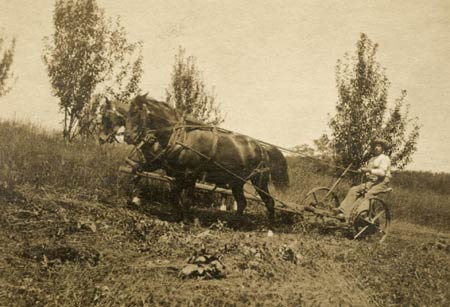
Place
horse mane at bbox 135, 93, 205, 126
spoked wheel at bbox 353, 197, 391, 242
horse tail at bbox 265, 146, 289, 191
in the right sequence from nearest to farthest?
horse mane at bbox 135, 93, 205, 126 < spoked wheel at bbox 353, 197, 391, 242 < horse tail at bbox 265, 146, 289, 191

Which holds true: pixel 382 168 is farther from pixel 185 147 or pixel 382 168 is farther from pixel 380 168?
pixel 185 147

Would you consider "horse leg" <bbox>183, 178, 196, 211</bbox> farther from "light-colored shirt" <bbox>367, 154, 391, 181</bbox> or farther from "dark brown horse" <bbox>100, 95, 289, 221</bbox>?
"light-colored shirt" <bbox>367, 154, 391, 181</bbox>

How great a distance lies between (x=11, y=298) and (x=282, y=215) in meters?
6.58

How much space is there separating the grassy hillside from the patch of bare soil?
0.05 ft

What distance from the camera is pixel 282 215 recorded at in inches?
367

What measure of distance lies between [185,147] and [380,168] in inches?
161

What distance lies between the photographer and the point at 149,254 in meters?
5.22

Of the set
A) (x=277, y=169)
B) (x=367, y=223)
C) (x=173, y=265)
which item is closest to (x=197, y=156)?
(x=277, y=169)

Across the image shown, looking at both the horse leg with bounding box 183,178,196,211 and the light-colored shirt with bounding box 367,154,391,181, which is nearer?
the horse leg with bounding box 183,178,196,211

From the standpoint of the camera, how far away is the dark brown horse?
726 cm

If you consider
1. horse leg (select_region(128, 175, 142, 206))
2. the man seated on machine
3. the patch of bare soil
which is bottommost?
the patch of bare soil

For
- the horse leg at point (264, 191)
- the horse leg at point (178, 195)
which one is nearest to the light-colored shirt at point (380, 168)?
the horse leg at point (264, 191)

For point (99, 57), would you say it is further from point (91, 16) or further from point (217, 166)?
point (217, 166)

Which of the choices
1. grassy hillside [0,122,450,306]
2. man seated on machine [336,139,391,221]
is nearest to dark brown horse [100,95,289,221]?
grassy hillside [0,122,450,306]
